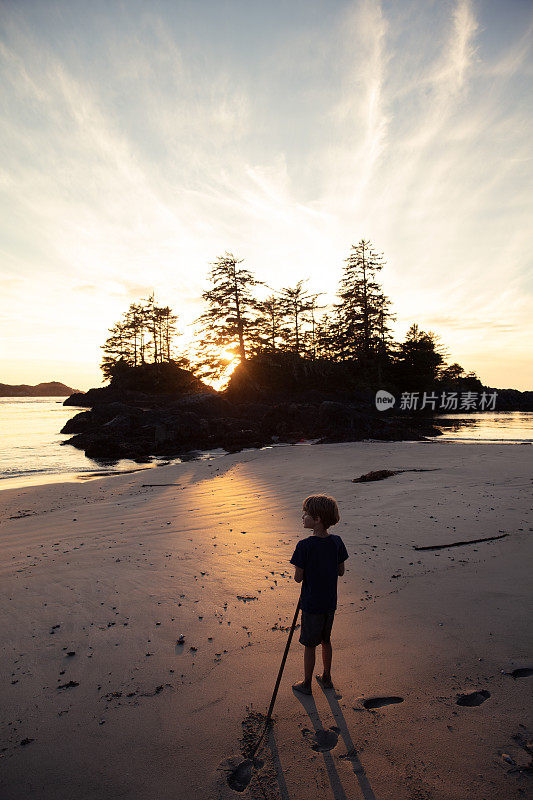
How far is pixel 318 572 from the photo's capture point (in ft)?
10.8

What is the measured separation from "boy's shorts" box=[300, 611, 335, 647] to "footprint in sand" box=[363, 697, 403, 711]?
51 centimetres

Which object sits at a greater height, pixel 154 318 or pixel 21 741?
pixel 154 318

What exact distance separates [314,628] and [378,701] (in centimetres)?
67

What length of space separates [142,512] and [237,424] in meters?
13.6

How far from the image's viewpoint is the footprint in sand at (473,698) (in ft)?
9.61

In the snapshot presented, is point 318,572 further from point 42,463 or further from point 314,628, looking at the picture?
point 42,463

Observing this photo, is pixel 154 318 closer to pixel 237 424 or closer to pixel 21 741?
pixel 237 424

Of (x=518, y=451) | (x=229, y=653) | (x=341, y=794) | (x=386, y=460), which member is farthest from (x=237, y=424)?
(x=341, y=794)

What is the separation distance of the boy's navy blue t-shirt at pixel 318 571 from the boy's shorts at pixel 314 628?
0.05 metres

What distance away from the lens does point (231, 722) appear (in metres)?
2.88

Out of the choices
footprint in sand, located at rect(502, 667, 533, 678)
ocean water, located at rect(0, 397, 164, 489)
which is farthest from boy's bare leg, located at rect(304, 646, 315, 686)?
ocean water, located at rect(0, 397, 164, 489)

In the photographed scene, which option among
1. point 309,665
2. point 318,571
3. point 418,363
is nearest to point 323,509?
point 318,571

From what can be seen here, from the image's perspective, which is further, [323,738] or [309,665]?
[309,665]

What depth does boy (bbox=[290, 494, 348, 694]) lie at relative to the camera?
327cm
